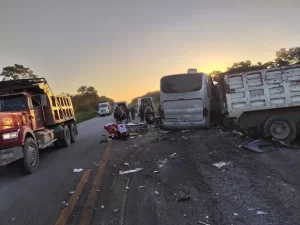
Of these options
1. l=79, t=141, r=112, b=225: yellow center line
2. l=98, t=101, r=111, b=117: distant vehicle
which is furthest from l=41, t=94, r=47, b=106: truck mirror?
l=98, t=101, r=111, b=117: distant vehicle

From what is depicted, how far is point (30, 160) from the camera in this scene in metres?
8.75

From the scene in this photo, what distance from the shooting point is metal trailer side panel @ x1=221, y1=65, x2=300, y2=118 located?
10.6 metres

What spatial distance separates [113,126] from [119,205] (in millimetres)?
10009

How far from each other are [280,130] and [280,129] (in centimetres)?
3

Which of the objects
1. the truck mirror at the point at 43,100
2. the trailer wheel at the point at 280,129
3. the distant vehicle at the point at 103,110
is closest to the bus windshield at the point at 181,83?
the trailer wheel at the point at 280,129

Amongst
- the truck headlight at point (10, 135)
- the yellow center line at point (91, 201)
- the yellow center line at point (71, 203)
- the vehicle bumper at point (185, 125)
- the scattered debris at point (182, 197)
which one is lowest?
the scattered debris at point (182, 197)

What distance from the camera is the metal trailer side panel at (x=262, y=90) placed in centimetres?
1059

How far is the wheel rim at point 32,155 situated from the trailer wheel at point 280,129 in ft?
23.2

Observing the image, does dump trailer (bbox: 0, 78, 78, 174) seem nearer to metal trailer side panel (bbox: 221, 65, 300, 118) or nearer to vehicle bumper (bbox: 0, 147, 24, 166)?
vehicle bumper (bbox: 0, 147, 24, 166)

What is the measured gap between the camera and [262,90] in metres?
10.8

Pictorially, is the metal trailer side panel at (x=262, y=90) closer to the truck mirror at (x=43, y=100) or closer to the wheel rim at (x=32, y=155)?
the truck mirror at (x=43, y=100)

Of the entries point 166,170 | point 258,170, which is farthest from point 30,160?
point 258,170

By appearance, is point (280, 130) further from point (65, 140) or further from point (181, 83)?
point (65, 140)

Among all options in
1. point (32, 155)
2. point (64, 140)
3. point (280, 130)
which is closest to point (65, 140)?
point (64, 140)
